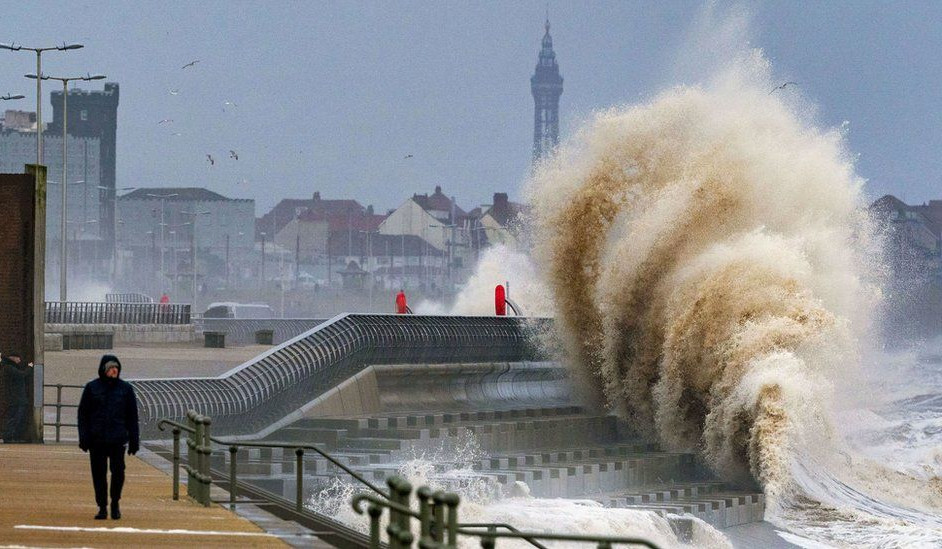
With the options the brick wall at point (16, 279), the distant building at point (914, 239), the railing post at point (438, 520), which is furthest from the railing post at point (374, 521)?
the distant building at point (914, 239)

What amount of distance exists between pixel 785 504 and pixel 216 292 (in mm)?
120181

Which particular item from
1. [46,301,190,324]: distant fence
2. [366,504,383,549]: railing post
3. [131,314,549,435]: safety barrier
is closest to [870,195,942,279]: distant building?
[46,301,190,324]: distant fence

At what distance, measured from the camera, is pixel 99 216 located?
17438 cm

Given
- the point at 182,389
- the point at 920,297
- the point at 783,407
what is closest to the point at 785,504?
the point at 783,407

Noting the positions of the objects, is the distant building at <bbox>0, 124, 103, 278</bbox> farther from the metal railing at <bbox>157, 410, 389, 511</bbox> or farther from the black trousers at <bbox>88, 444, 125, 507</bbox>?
the black trousers at <bbox>88, 444, 125, 507</bbox>

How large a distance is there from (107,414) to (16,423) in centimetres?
880

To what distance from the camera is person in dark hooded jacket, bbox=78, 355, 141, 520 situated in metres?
12.6

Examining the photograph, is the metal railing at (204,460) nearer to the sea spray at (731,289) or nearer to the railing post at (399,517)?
the railing post at (399,517)

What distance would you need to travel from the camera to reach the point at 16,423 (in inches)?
825

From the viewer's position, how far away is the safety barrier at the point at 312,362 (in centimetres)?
2359

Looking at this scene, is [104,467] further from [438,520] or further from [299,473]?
[438,520]

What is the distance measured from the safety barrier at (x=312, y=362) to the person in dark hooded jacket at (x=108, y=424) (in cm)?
970

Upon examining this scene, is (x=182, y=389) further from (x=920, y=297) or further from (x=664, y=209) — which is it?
(x=920, y=297)

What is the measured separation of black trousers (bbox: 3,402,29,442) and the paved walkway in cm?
317
